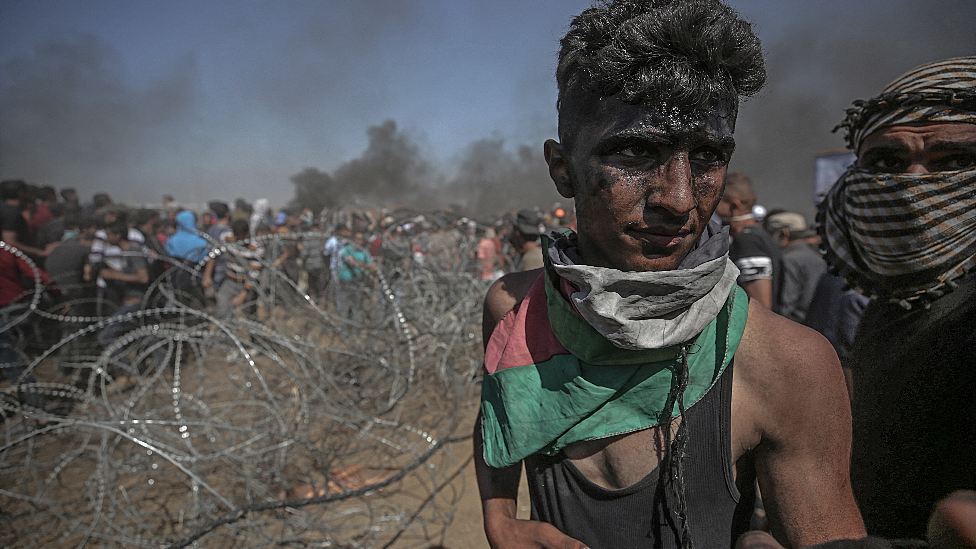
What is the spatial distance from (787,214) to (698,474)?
669 cm

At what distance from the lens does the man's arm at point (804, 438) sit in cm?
110

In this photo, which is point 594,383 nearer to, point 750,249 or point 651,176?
point 651,176

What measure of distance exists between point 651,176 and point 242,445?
3.25m

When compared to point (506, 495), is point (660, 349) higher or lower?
higher

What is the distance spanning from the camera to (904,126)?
5.16 ft

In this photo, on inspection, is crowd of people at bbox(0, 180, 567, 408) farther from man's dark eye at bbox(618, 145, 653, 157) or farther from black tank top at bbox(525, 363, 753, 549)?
man's dark eye at bbox(618, 145, 653, 157)

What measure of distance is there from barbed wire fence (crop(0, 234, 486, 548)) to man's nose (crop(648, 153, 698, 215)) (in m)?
2.68

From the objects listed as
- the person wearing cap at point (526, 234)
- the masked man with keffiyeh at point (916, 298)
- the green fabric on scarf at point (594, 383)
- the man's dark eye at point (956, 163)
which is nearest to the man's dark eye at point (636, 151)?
the green fabric on scarf at point (594, 383)

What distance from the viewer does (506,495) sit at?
4.85ft

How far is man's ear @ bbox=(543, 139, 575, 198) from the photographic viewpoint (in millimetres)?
1292

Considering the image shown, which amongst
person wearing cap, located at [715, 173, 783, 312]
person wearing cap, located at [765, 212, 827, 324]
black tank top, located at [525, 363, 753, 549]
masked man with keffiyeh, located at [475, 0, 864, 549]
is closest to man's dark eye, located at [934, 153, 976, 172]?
masked man with keffiyeh, located at [475, 0, 864, 549]

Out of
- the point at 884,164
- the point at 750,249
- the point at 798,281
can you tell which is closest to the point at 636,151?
the point at 884,164

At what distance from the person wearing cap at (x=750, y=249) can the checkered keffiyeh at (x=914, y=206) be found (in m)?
1.21

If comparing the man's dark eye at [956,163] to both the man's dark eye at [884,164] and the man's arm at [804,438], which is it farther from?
the man's arm at [804,438]
